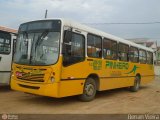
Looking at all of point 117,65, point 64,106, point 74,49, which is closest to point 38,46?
point 74,49

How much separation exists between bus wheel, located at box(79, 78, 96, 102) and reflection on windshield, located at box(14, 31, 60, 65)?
2110 mm

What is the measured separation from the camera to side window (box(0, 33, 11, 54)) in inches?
500

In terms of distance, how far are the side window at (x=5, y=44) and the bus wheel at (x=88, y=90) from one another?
13.7ft

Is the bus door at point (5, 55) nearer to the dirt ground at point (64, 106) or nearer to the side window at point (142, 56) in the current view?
the dirt ground at point (64, 106)

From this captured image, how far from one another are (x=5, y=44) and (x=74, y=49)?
13.5 ft

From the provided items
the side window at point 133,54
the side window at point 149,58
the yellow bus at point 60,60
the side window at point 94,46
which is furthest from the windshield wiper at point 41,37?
the side window at point 149,58

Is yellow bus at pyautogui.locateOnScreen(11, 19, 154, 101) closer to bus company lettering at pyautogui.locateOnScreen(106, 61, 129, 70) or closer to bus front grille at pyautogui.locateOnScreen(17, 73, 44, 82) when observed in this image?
bus front grille at pyautogui.locateOnScreen(17, 73, 44, 82)

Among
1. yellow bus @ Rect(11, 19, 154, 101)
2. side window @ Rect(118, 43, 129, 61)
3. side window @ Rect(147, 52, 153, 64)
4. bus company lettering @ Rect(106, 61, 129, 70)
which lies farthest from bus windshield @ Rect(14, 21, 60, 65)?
side window @ Rect(147, 52, 153, 64)

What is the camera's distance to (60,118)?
26.7 feet

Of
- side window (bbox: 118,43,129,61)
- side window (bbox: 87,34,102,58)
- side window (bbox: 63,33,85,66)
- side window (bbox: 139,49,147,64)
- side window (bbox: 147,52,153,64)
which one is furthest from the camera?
side window (bbox: 147,52,153,64)

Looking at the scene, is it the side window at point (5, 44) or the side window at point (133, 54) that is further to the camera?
the side window at point (133, 54)

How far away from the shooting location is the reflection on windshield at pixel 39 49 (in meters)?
9.48

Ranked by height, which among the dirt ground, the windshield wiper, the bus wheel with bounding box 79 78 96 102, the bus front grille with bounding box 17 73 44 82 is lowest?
the dirt ground

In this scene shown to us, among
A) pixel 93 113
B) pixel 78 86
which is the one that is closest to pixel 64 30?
pixel 78 86
